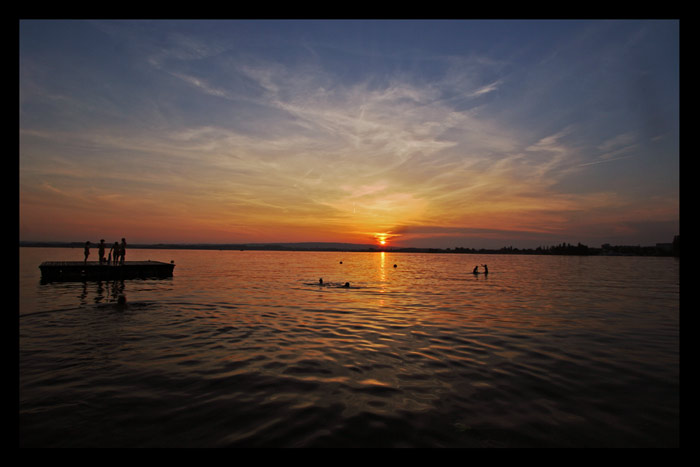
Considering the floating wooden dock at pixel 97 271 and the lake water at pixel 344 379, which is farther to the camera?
the floating wooden dock at pixel 97 271

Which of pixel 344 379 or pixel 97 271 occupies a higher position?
pixel 97 271

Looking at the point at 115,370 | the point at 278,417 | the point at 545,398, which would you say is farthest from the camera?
the point at 115,370

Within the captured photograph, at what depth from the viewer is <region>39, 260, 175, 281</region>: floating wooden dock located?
35531 mm

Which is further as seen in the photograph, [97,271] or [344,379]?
[97,271]

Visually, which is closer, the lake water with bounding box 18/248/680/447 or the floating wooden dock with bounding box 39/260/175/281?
the lake water with bounding box 18/248/680/447

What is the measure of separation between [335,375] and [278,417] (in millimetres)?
2803

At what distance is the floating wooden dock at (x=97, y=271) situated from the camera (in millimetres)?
35531

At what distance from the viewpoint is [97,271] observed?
123 ft

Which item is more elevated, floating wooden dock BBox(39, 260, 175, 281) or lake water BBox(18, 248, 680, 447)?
floating wooden dock BBox(39, 260, 175, 281)

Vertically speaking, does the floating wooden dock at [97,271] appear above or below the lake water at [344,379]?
above

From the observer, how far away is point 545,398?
8656 mm
